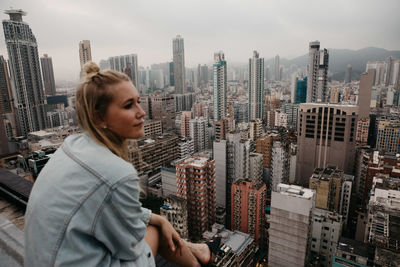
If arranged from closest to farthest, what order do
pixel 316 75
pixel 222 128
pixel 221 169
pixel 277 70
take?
pixel 221 169, pixel 222 128, pixel 316 75, pixel 277 70

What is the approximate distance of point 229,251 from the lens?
4.87m

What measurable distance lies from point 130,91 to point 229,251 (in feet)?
16.4

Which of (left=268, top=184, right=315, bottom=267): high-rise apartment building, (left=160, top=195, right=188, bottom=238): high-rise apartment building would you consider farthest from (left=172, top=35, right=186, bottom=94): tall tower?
(left=268, top=184, right=315, bottom=267): high-rise apartment building

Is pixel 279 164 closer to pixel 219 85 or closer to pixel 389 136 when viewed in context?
pixel 389 136

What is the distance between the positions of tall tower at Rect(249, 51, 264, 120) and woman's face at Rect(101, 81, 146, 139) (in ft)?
66.2

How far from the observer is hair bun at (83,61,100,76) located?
0.45 metres

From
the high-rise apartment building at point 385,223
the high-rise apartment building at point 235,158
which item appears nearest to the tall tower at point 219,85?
the high-rise apartment building at point 235,158

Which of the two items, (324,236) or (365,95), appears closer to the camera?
(324,236)

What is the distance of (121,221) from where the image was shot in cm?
37

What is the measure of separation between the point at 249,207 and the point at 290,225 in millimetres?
1533

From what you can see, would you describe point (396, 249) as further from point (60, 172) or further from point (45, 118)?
point (45, 118)

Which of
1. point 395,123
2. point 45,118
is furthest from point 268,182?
point 45,118

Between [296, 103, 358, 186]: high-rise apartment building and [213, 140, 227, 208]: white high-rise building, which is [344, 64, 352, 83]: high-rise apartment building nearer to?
[296, 103, 358, 186]: high-rise apartment building

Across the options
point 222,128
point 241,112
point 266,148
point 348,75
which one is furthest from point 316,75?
point 348,75
